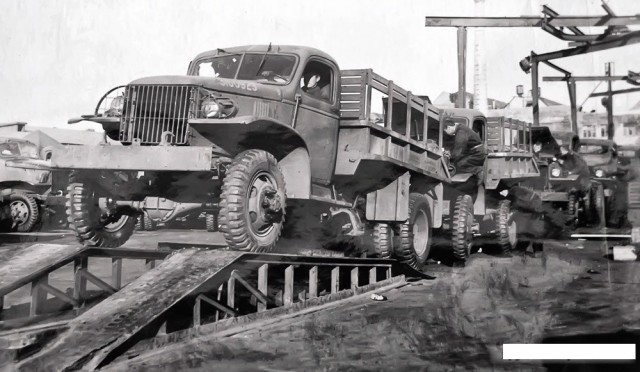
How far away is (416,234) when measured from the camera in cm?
798

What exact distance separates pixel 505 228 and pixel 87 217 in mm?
6540

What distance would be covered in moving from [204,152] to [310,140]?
154cm

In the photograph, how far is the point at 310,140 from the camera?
6039mm

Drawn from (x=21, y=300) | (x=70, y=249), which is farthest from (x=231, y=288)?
(x=21, y=300)

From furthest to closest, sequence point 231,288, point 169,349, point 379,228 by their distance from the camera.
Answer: point 379,228 < point 231,288 < point 169,349

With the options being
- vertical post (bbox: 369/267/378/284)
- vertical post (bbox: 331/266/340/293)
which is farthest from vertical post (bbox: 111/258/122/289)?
vertical post (bbox: 369/267/378/284)

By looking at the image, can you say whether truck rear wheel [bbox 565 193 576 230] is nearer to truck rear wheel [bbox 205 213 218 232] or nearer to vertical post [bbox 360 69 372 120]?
vertical post [bbox 360 69 372 120]

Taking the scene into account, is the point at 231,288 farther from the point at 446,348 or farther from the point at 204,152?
the point at 446,348

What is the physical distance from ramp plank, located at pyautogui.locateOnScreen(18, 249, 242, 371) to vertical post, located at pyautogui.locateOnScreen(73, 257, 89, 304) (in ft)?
2.47

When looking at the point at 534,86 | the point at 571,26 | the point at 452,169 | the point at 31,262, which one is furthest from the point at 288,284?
the point at 534,86

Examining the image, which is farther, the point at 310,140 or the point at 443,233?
the point at 443,233

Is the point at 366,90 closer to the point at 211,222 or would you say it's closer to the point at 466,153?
the point at 211,222

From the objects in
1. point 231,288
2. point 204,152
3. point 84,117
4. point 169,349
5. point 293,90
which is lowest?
point 169,349

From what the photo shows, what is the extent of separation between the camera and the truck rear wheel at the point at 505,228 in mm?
9992
